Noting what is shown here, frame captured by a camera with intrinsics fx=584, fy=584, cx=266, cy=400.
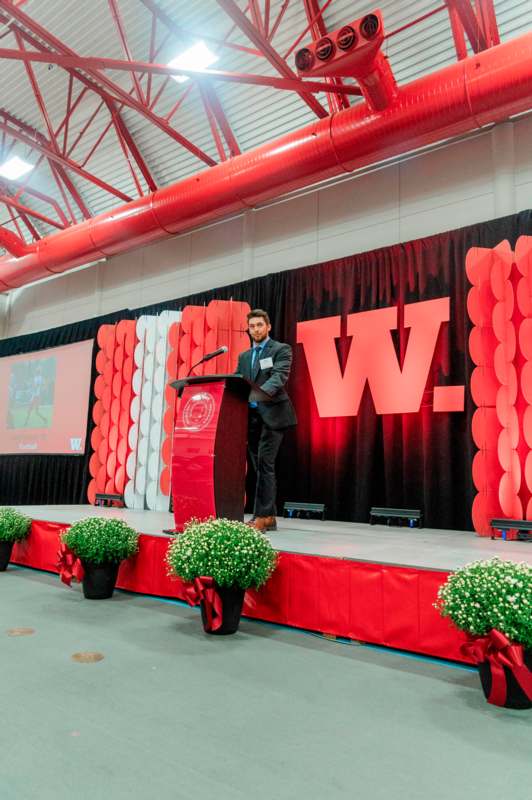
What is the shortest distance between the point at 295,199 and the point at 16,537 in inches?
167

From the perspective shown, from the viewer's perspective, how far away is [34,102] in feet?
24.6

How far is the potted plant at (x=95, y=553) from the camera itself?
112 inches

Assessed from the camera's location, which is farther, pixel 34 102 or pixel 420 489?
pixel 34 102

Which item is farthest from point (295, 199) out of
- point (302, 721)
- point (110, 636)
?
point (302, 721)

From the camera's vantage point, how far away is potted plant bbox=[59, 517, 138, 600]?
284 centimetres

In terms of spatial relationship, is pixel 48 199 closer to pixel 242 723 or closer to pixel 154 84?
pixel 154 84

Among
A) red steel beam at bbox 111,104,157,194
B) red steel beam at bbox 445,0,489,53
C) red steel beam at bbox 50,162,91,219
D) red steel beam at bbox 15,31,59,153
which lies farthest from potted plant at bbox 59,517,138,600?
red steel beam at bbox 50,162,91,219

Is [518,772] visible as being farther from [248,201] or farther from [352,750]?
[248,201]

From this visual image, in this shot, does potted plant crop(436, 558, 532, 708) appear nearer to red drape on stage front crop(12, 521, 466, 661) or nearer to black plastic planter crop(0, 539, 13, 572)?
red drape on stage front crop(12, 521, 466, 661)

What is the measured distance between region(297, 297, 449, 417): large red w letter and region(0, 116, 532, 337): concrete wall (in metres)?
0.86

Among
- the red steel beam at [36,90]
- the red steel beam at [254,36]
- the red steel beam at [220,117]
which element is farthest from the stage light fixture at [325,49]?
the red steel beam at [36,90]

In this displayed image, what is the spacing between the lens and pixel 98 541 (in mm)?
2842

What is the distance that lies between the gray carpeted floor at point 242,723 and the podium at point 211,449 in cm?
65

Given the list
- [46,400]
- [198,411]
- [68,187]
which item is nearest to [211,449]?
[198,411]
